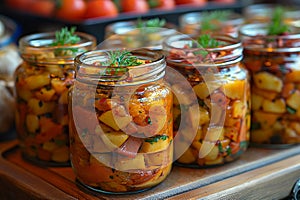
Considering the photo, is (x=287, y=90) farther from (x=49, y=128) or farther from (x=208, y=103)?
(x=49, y=128)

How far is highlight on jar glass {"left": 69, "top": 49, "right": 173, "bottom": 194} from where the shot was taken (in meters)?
0.92

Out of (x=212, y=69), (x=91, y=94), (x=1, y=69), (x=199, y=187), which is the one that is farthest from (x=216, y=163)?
(x=1, y=69)

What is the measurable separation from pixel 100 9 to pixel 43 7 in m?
0.25

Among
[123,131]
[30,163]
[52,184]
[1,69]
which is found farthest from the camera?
[1,69]

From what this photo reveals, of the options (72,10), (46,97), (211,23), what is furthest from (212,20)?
(46,97)

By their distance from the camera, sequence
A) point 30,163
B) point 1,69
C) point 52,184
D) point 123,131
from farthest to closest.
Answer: point 1,69 → point 30,163 → point 52,184 → point 123,131

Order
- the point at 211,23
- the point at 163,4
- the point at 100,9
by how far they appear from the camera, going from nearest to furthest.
A: the point at 211,23
the point at 100,9
the point at 163,4

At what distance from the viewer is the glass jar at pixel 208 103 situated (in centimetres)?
103

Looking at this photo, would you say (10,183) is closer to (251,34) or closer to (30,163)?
(30,163)

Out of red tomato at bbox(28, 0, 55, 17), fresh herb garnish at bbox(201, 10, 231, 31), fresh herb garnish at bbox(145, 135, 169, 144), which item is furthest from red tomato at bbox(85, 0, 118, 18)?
fresh herb garnish at bbox(145, 135, 169, 144)

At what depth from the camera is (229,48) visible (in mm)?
1055

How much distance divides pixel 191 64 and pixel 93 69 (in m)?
0.20

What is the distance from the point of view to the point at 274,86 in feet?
3.67

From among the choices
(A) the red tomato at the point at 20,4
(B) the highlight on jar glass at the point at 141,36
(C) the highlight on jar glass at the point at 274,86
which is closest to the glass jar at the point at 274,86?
(C) the highlight on jar glass at the point at 274,86
